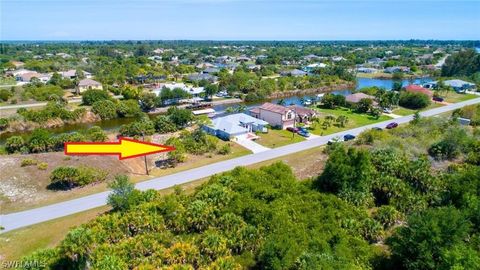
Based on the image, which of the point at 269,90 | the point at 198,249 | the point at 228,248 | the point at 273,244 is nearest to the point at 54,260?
the point at 198,249

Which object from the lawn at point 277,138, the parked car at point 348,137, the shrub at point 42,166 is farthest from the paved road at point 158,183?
the shrub at point 42,166

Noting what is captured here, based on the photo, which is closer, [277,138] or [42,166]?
[42,166]

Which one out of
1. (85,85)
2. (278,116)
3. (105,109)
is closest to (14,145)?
(105,109)

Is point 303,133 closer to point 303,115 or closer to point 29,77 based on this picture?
point 303,115

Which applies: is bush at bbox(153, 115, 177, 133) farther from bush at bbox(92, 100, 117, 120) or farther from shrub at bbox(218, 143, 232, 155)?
bush at bbox(92, 100, 117, 120)

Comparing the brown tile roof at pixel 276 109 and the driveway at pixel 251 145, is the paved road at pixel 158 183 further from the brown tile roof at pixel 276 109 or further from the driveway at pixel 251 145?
the brown tile roof at pixel 276 109

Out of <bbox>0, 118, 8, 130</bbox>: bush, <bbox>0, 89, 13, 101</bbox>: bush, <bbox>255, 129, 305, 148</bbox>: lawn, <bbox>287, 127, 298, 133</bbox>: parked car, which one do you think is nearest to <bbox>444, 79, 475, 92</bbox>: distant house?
<bbox>287, 127, 298, 133</bbox>: parked car

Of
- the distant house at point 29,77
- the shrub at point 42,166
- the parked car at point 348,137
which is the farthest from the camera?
the distant house at point 29,77

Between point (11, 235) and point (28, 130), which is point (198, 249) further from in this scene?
point (28, 130)
